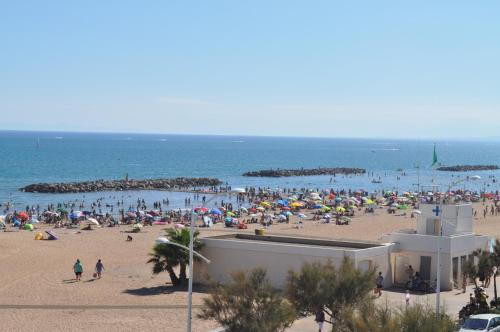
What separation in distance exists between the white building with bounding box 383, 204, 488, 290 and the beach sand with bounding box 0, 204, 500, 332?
7.53 meters

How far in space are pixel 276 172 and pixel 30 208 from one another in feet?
203

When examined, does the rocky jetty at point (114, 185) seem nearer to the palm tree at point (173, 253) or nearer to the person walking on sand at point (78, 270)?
the person walking on sand at point (78, 270)

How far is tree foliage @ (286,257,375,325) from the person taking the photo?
16875mm

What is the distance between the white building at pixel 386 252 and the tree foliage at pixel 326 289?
7012mm

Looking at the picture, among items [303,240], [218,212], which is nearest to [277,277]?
[303,240]

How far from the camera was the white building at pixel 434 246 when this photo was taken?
1003 inches

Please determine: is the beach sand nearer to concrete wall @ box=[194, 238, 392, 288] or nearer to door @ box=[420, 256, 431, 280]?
concrete wall @ box=[194, 238, 392, 288]

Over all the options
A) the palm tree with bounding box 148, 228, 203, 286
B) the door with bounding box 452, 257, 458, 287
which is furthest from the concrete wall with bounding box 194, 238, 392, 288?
the door with bounding box 452, 257, 458, 287

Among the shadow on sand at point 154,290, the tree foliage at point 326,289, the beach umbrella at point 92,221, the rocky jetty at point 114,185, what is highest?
the tree foliage at point 326,289

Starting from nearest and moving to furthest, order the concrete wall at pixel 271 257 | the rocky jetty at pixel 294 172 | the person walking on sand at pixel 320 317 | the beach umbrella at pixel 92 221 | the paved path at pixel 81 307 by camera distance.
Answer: the person walking on sand at pixel 320 317 < the paved path at pixel 81 307 < the concrete wall at pixel 271 257 < the beach umbrella at pixel 92 221 < the rocky jetty at pixel 294 172

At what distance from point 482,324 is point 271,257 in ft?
32.1

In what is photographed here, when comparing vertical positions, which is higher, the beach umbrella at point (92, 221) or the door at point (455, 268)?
the door at point (455, 268)

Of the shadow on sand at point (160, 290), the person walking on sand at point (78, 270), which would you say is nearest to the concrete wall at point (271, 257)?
the shadow on sand at point (160, 290)

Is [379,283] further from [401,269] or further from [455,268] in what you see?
[455,268]
